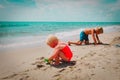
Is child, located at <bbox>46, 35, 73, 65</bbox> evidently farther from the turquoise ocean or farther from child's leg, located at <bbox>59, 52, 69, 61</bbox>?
the turquoise ocean

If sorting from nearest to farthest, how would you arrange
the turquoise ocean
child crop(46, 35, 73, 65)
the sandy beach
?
the sandy beach, child crop(46, 35, 73, 65), the turquoise ocean

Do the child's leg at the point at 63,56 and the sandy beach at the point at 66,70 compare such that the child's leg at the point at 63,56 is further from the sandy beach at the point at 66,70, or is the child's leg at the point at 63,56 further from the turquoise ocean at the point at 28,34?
the turquoise ocean at the point at 28,34

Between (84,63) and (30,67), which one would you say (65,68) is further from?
(30,67)

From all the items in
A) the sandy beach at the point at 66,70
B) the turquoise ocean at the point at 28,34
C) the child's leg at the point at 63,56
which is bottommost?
the sandy beach at the point at 66,70

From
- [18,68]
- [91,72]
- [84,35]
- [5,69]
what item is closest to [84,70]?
[91,72]

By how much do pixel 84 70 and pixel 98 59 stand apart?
Answer: 816 mm

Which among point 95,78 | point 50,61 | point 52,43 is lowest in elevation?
point 95,78

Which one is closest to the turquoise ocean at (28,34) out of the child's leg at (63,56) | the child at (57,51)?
the child at (57,51)

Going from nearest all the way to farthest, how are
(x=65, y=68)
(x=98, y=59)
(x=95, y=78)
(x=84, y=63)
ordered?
(x=95, y=78), (x=65, y=68), (x=84, y=63), (x=98, y=59)

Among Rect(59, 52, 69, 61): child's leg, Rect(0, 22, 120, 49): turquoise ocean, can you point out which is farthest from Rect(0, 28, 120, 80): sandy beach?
Rect(0, 22, 120, 49): turquoise ocean

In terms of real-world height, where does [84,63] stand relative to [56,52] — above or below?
below

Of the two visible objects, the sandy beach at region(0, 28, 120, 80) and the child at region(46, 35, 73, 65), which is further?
the child at region(46, 35, 73, 65)

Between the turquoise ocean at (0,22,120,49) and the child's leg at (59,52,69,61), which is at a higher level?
the turquoise ocean at (0,22,120,49)

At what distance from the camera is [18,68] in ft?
11.9
